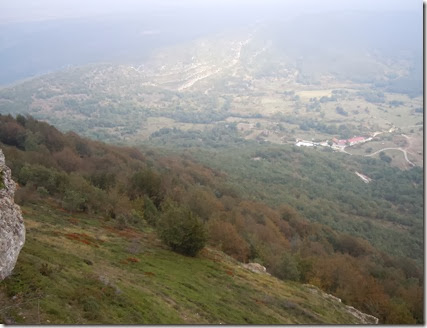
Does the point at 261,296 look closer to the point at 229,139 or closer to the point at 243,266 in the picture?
the point at 243,266

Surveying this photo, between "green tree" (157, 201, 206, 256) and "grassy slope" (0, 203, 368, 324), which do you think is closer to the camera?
"grassy slope" (0, 203, 368, 324)

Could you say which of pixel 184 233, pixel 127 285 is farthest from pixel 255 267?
pixel 127 285

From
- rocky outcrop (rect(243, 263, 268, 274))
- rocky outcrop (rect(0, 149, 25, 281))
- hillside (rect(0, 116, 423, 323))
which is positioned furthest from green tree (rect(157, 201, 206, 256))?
rocky outcrop (rect(0, 149, 25, 281))

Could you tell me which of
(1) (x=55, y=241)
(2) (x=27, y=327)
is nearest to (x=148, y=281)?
(1) (x=55, y=241)

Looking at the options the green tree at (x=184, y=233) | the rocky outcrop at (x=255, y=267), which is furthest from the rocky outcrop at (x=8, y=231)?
the rocky outcrop at (x=255, y=267)

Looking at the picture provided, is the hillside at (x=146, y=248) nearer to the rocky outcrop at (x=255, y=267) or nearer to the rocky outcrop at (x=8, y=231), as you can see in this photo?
the rocky outcrop at (x=8, y=231)

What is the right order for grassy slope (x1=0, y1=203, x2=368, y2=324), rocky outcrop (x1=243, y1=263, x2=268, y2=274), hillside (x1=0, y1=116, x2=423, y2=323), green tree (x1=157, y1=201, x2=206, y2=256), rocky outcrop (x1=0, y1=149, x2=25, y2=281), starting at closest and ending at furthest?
rocky outcrop (x1=0, y1=149, x2=25, y2=281)
grassy slope (x1=0, y1=203, x2=368, y2=324)
hillside (x1=0, y1=116, x2=423, y2=323)
green tree (x1=157, y1=201, x2=206, y2=256)
rocky outcrop (x1=243, y1=263, x2=268, y2=274)

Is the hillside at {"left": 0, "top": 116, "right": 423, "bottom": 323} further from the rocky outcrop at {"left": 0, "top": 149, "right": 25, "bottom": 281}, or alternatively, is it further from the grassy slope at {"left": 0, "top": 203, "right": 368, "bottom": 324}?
the rocky outcrop at {"left": 0, "top": 149, "right": 25, "bottom": 281}
